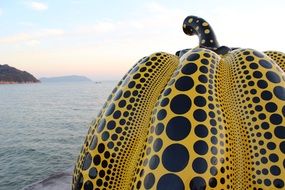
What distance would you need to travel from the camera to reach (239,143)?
3.56 metres

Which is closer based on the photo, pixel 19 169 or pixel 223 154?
pixel 223 154

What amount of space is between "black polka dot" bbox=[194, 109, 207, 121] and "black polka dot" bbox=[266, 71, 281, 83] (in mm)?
870

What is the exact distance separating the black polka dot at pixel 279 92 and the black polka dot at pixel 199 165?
1.05 m

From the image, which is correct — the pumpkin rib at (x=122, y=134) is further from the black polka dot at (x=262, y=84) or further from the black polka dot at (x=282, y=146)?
the black polka dot at (x=282, y=146)

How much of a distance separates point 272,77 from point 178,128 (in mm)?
1173

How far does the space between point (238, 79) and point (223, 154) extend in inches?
37.0

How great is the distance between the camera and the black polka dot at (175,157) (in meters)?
3.22

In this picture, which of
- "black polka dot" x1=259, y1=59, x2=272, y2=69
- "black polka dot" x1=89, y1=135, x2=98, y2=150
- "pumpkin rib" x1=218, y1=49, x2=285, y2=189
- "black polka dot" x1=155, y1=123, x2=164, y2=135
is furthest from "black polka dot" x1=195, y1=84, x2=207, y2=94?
"black polka dot" x1=89, y1=135, x2=98, y2=150

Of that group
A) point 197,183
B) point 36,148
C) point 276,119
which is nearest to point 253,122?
point 276,119

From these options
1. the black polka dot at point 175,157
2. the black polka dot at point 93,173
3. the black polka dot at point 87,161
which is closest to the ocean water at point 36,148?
the black polka dot at point 87,161

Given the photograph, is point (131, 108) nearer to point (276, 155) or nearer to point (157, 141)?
point (157, 141)

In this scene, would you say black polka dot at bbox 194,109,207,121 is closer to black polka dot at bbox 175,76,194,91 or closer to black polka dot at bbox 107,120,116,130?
black polka dot at bbox 175,76,194,91

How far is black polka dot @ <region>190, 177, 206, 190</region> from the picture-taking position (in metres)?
3.18

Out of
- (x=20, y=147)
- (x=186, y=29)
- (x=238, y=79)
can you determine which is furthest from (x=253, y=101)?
(x=20, y=147)
